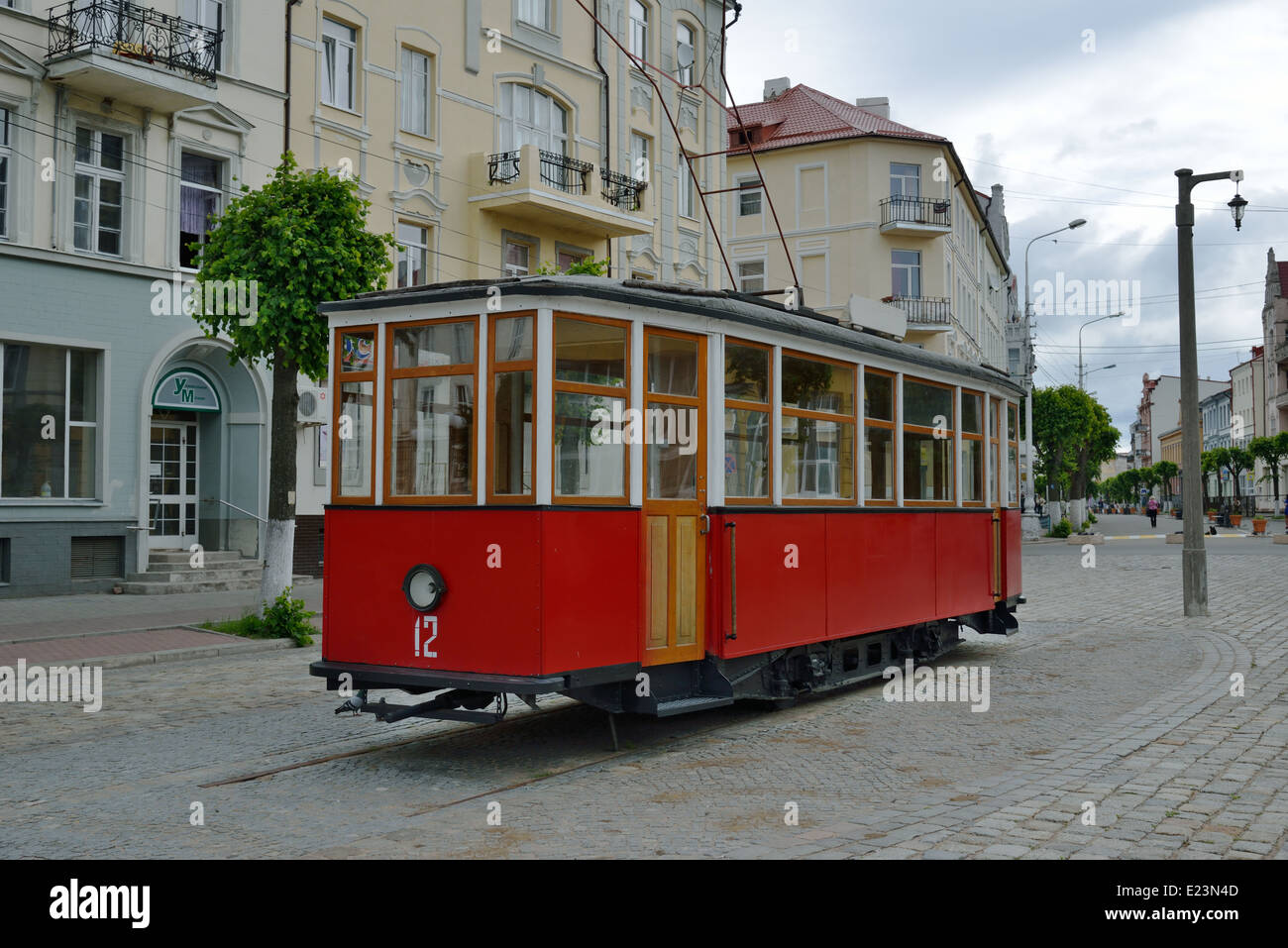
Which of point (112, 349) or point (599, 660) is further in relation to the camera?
point (112, 349)

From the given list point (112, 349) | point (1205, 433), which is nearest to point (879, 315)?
point (112, 349)

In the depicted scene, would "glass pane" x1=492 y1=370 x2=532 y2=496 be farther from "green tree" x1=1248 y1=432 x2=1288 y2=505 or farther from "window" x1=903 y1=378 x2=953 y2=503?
"green tree" x1=1248 y1=432 x2=1288 y2=505

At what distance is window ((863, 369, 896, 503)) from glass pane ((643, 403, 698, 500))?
2.48 m

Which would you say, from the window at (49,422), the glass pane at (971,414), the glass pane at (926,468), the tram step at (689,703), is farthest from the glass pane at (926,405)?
the window at (49,422)

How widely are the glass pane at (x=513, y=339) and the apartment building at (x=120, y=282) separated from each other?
13378mm

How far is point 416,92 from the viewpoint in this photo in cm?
2495

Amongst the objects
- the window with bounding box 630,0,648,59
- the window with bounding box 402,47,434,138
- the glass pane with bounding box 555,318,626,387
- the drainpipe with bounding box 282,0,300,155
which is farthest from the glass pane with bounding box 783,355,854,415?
the window with bounding box 630,0,648,59

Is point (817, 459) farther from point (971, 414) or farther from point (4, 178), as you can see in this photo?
point (4, 178)

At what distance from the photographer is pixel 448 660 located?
7.55 meters

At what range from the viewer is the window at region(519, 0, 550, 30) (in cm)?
2744

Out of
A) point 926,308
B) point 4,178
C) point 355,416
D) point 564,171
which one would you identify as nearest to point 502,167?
point 564,171

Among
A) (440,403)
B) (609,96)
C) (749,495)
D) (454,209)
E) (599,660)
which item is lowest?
(599,660)
